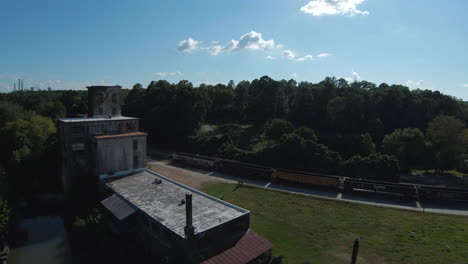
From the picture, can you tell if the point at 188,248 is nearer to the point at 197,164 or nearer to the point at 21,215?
the point at 21,215

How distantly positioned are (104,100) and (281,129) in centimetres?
2592

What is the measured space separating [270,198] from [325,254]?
933cm

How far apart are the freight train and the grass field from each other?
3462 mm

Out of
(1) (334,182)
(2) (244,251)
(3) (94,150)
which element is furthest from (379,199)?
(3) (94,150)

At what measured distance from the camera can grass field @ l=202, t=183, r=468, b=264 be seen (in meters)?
16.5

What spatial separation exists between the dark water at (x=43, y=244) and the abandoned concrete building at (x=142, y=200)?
10.8ft

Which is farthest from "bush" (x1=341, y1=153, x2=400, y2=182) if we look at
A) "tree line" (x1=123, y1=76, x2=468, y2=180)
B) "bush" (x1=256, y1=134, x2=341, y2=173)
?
"bush" (x1=256, y1=134, x2=341, y2=173)

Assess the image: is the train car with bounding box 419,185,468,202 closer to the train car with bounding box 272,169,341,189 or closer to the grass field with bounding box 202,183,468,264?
the grass field with bounding box 202,183,468,264

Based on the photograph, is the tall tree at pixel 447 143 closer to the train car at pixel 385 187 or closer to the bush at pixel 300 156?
the train car at pixel 385 187

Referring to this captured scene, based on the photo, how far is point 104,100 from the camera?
30.0 m

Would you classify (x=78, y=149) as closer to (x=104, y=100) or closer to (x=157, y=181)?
(x=104, y=100)

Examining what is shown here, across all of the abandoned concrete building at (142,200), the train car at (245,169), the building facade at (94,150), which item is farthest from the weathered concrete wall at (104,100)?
the train car at (245,169)

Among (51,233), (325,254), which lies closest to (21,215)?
(51,233)

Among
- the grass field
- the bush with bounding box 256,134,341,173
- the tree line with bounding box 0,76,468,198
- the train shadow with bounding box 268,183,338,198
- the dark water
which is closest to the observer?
the grass field
